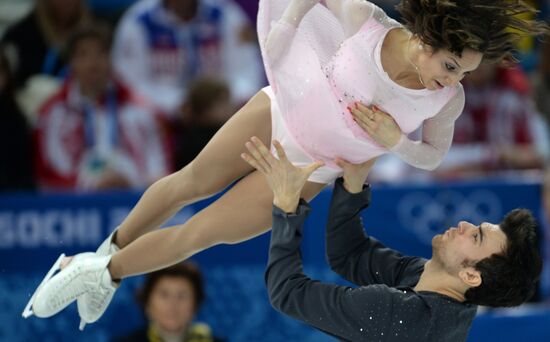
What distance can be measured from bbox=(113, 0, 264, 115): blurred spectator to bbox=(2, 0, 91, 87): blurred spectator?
37cm

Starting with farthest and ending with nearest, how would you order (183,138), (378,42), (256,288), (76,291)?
(183,138) < (256,288) < (76,291) < (378,42)

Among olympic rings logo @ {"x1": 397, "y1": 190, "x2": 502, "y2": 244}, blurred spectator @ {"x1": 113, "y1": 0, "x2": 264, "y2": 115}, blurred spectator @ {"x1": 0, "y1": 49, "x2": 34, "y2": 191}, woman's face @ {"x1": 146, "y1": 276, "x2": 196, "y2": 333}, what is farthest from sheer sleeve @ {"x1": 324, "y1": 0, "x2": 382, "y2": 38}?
blurred spectator @ {"x1": 0, "y1": 49, "x2": 34, "y2": 191}

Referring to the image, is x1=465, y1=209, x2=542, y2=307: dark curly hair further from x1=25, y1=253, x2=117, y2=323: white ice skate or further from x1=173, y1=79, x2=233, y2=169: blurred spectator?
x1=173, y1=79, x2=233, y2=169: blurred spectator

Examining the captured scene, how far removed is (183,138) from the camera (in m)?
6.68

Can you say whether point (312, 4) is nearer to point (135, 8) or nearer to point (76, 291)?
point (76, 291)

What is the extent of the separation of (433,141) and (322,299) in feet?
2.34

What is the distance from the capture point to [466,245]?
13.6 feet

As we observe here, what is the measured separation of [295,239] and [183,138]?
2.79m

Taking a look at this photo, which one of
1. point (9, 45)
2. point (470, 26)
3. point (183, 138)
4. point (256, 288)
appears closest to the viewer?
point (470, 26)

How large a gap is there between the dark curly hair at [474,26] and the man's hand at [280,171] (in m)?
Answer: 0.62

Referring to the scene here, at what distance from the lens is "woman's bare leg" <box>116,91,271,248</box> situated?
416 cm

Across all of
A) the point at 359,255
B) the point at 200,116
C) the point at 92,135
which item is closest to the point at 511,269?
the point at 359,255

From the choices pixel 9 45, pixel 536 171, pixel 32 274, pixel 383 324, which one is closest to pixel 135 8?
pixel 9 45

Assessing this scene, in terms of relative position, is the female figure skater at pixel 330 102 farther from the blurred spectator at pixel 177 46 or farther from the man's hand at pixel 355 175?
the blurred spectator at pixel 177 46
